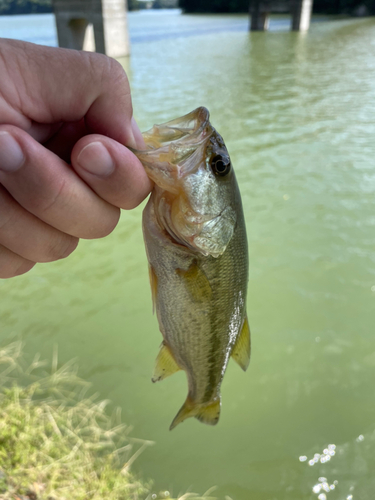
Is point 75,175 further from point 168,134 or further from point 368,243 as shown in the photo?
point 368,243

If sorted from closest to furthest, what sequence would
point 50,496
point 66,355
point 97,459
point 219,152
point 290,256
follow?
1. point 219,152
2. point 50,496
3. point 97,459
4. point 66,355
5. point 290,256

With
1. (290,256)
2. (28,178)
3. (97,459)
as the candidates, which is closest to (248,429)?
(97,459)

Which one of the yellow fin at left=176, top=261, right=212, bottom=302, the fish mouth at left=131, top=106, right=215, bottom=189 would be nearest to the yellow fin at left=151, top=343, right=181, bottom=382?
the yellow fin at left=176, top=261, right=212, bottom=302

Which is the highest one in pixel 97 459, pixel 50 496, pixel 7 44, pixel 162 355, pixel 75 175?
pixel 7 44

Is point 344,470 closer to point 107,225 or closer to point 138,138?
point 107,225

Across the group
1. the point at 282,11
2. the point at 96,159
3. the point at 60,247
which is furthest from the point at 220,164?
the point at 282,11

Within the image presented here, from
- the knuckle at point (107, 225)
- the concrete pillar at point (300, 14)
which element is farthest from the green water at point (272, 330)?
the concrete pillar at point (300, 14)

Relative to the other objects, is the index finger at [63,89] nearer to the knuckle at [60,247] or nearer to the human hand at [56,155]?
the human hand at [56,155]

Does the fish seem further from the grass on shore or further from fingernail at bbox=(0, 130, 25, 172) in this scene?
the grass on shore
